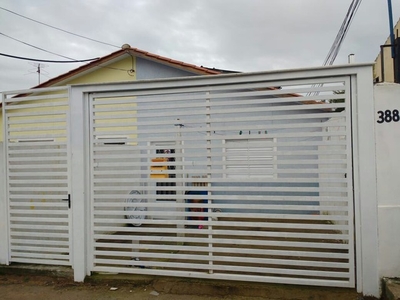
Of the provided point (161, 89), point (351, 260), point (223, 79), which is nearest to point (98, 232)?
point (161, 89)

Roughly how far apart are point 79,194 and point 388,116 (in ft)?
13.1

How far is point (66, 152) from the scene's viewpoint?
165 inches

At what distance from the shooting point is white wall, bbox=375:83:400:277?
334 cm

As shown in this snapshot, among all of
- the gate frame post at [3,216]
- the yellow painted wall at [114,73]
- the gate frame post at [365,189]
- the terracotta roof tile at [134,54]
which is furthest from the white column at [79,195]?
the yellow painted wall at [114,73]

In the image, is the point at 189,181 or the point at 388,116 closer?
the point at 388,116

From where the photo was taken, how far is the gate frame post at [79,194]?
404 cm

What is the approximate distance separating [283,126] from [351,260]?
5.68 feet

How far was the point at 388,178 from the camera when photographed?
338cm

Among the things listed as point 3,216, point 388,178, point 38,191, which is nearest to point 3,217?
point 3,216

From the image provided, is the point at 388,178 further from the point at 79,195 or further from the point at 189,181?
the point at 79,195

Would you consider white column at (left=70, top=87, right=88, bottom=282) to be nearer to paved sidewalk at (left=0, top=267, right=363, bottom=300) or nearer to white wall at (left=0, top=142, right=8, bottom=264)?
paved sidewalk at (left=0, top=267, right=363, bottom=300)

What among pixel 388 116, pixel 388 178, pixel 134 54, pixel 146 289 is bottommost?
pixel 146 289

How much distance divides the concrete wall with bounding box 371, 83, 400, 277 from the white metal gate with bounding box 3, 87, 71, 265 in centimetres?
399

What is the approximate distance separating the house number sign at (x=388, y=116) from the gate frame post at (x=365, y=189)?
12 centimetres
